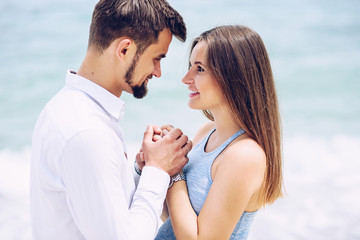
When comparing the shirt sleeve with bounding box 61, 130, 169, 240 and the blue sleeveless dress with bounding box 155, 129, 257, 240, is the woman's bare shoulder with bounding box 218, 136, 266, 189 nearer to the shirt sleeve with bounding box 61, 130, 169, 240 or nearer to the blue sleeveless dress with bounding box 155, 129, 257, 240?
the blue sleeveless dress with bounding box 155, 129, 257, 240

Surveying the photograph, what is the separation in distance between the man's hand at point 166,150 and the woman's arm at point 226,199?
19 cm

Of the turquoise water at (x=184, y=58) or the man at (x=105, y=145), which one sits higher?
the man at (x=105, y=145)

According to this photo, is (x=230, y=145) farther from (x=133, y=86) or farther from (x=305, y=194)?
(x=305, y=194)

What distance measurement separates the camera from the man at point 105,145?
65.9 inches

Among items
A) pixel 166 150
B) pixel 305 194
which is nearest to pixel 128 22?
pixel 166 150

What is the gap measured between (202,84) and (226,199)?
1.94 ft

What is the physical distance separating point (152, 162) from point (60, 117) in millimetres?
481

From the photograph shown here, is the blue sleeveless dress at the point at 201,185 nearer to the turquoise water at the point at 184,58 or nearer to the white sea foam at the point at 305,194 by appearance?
the white sea foam at the point at 305,194

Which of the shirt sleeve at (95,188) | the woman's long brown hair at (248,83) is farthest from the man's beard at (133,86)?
the shirt sleeve at (95,188)

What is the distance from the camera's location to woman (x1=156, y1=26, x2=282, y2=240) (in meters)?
2.07

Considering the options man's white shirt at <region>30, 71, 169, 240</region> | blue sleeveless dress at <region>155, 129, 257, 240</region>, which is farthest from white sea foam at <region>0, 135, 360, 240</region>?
man's white shirt at <region>30, 71, 169, 240</region>

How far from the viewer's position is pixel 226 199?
205cm

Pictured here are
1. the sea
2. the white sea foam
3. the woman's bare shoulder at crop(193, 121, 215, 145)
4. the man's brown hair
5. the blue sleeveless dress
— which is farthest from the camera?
the sea

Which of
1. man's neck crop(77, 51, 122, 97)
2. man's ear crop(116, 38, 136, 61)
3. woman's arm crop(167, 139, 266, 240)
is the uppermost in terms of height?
man's ear crop(116, 38, 136, 61)
